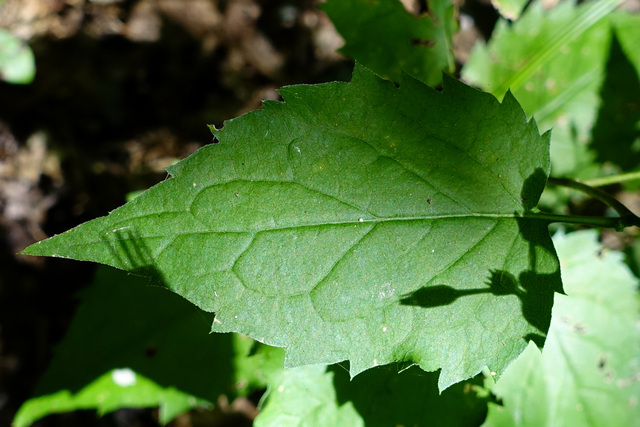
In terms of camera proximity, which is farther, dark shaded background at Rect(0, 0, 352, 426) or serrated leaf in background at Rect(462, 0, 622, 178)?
dark shaded background at Rect(0, 0, 352, 426)

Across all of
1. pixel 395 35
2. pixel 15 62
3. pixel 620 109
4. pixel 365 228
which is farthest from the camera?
pixel 15 62

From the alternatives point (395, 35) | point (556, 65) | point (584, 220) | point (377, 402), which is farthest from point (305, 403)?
point (556, 65)

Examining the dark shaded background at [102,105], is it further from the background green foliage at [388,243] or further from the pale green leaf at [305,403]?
the pale green leaf at [305,403]

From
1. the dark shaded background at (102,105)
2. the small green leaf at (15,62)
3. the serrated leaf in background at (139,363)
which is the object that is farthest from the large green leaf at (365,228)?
the small green leaf at (15,62)

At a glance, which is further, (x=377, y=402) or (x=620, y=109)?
(x=620, y=109)

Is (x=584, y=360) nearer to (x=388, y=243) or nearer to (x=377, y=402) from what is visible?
(x=377, y=402)

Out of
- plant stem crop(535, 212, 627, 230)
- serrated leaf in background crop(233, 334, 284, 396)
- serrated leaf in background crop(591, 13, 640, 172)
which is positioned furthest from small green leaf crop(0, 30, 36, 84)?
serrated leaf in background crop(591, 13, 640, 172)

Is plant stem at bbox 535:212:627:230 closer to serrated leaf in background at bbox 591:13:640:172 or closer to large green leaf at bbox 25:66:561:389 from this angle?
large green leaf at bbox 25:66:561:389
